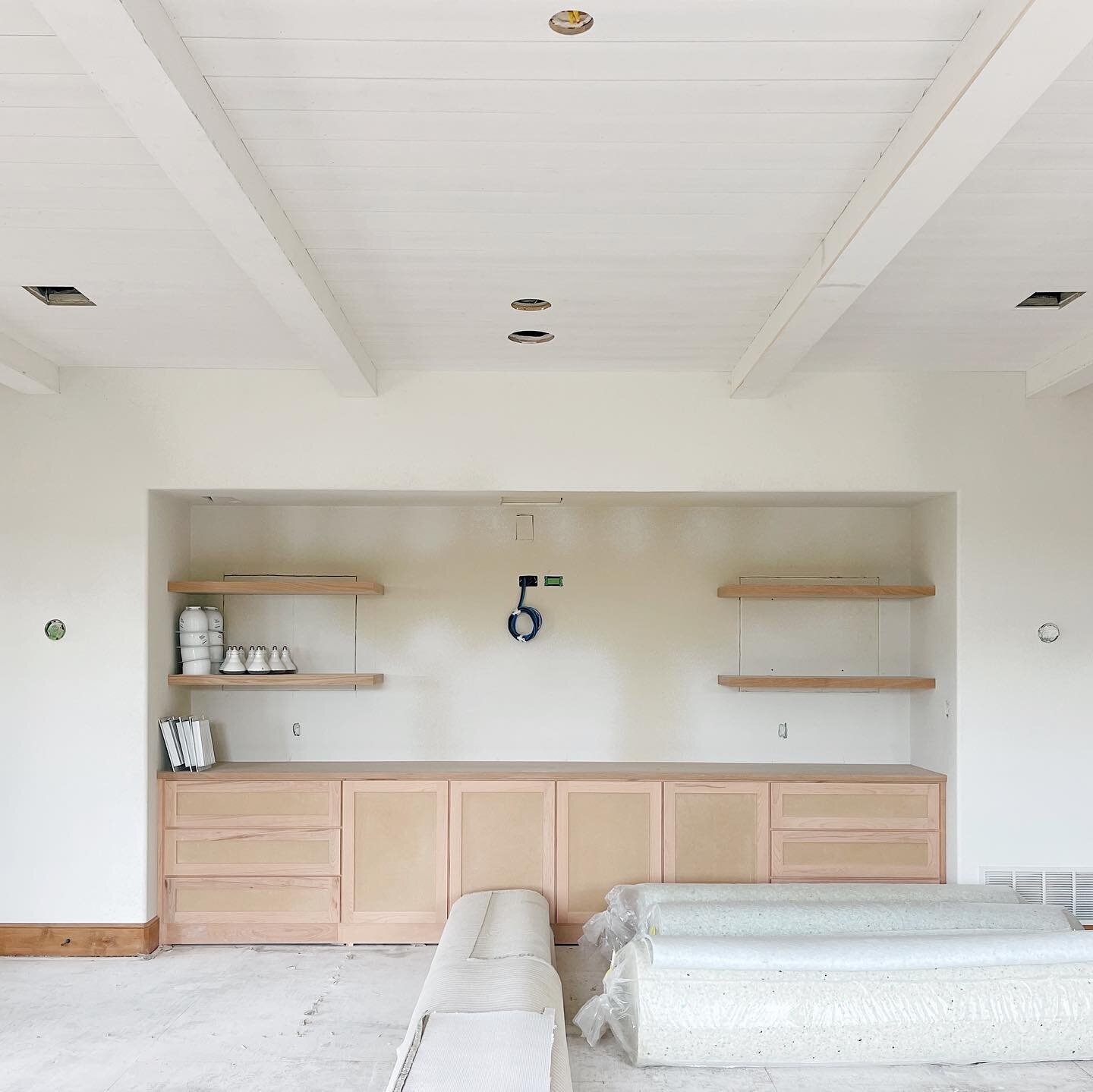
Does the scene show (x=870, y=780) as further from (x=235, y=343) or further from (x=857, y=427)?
(x=235, y=343)

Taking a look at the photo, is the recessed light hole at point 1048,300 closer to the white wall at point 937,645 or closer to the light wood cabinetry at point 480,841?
the white wall at point 937,645

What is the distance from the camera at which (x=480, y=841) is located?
5383 mm

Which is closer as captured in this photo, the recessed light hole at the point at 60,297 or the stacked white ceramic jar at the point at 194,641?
the recessed light hole at the point at 60,297

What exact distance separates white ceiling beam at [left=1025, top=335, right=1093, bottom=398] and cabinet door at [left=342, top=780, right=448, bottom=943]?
130 inches

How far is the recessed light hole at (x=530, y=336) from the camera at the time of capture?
459cm

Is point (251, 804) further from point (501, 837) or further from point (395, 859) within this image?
point (501, 837)

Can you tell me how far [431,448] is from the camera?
5262 millimetres

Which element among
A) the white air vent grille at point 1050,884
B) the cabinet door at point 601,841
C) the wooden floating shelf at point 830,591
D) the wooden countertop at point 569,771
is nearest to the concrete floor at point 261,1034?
the cabinet door at point 601,841

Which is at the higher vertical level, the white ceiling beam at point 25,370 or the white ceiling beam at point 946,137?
the white ceiling beam at point 946,137

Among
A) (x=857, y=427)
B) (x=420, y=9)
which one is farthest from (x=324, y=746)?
(x=420, y=9)

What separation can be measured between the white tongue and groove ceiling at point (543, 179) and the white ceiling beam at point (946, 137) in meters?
0.06

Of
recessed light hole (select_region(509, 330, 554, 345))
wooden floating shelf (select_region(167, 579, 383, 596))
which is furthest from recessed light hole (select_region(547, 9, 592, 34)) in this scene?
wooden floating shelf (select_region(167, 579, 383, 596))

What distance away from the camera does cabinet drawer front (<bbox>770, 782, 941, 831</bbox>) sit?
5332 millimetres

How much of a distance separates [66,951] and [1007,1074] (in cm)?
393
